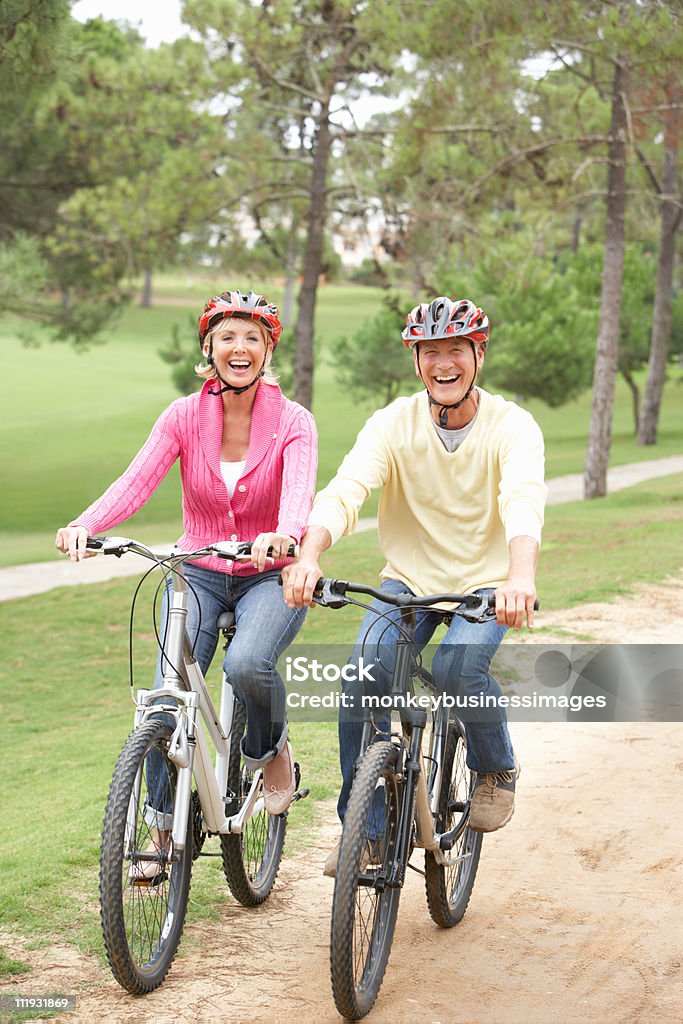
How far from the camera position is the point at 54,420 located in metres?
45.3

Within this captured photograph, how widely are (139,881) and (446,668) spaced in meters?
1.19

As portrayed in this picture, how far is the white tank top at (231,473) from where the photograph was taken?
15.3 ft

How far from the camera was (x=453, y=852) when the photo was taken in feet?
16.1

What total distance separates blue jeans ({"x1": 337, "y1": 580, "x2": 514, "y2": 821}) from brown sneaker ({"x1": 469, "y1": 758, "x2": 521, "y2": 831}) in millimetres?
86

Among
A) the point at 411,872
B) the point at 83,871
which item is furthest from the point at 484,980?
the point at 83,871

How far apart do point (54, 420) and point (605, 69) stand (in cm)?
2598

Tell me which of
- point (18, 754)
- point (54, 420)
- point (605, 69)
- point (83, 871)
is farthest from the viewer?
point (54, 420)

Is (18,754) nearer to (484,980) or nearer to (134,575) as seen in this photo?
(484,980)

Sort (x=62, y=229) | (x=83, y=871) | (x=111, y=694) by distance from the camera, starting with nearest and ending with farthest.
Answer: (x=83, y=871)
(x=111, y=694)
(x=62, y=229)

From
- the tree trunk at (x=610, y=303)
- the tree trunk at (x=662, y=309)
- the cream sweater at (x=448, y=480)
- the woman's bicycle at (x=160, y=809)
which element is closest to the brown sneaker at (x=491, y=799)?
the cream sweater at (x=448, y=480)

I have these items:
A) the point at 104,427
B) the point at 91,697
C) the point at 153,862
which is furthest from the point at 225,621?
the point at 104,427

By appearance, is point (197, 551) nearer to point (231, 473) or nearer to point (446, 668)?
point (231, 473)

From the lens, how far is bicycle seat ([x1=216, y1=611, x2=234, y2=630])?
15.1 feet

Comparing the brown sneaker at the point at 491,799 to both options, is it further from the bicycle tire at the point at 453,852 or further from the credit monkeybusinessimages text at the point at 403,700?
the credit monkeybusinessimages text at the point at 403,700
